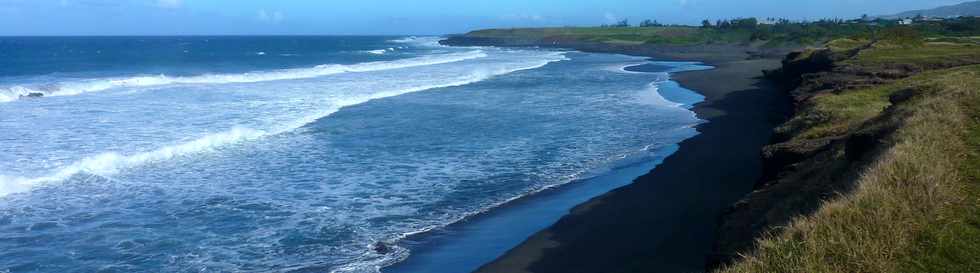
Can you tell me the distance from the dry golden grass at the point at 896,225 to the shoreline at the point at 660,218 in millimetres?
2131

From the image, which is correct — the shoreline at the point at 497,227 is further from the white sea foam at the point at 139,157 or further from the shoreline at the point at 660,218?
the white sea foam at the point at 139,157

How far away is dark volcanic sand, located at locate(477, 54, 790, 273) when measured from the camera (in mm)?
10430

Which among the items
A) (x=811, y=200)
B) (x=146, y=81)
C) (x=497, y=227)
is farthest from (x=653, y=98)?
(x=146, y=81)

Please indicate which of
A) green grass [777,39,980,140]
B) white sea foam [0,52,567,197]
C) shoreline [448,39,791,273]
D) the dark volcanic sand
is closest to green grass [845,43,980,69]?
green grass [777,39,980,140]

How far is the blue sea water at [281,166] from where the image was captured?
11.1m

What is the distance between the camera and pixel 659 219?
12.6 metres

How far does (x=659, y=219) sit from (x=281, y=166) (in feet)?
27.4

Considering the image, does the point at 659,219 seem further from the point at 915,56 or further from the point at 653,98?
the point at 915,56

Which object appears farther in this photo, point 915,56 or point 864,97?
point 915,56

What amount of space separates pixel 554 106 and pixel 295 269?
1988cm

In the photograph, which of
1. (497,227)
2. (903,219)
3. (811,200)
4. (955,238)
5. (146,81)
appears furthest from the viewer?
(146,81)

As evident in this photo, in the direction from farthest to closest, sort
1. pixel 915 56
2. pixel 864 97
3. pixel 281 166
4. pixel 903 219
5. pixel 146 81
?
pixel 146 81 → pixel 915 56 → pixel 864 97 → pixel 281 166 → pixel 903 219

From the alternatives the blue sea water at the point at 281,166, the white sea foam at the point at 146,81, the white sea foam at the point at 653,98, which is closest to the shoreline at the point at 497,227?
the blue sea water at the point at 281,166

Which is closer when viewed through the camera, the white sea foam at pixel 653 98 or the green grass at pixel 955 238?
the green grass at pixel 955 238
